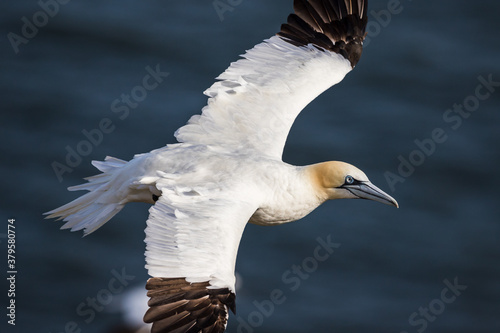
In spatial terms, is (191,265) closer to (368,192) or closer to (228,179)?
(228,179)

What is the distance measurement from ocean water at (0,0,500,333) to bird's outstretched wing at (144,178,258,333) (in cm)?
389

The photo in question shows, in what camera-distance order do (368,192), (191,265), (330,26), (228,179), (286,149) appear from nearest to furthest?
(191,265), (228,179), (368,192), (330,26), (286,149)

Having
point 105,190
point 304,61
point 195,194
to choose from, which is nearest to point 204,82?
point 304,61

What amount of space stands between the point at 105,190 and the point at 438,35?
8431mm

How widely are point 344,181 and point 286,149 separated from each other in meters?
5.15

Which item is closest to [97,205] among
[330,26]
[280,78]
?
[280,78]

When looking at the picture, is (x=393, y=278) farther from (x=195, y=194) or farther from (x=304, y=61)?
(x=195, y=194)

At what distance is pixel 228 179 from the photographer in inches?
378

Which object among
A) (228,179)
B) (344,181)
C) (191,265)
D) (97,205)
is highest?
(97,205)

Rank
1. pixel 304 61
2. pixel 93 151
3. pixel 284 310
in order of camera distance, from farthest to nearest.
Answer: pixel 93 151, pixel 284 310, pixel 304 61

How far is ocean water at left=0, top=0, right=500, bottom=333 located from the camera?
46.2 feet

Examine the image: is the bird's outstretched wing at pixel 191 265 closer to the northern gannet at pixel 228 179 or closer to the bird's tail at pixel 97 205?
the northern gannet at pixel 228 179

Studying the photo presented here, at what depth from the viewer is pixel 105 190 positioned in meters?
10.5

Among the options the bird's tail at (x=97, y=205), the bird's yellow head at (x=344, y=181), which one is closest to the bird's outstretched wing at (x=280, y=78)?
the bird's yellow head at (x=344, y=181)
